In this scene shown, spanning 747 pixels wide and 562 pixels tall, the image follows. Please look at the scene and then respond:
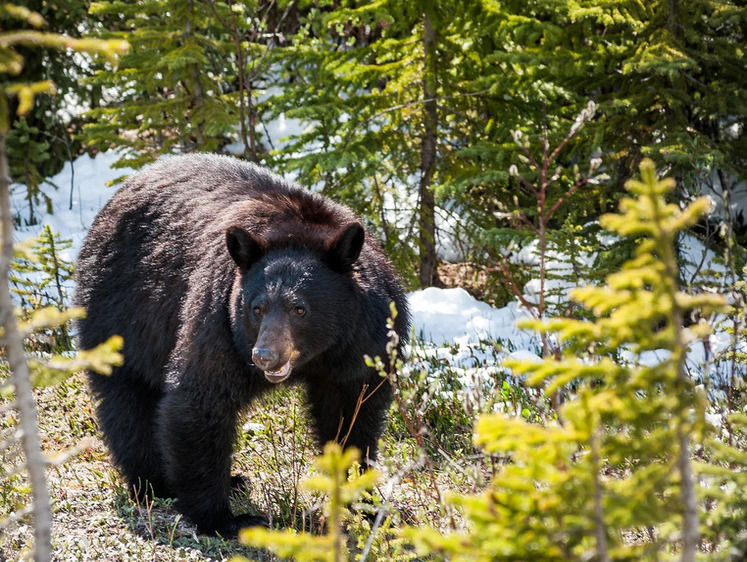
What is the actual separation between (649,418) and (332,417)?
2.84 meters

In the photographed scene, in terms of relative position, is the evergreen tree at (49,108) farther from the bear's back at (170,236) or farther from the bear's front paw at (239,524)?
the bear's front paw at (239,524)

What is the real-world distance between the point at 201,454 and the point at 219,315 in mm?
715

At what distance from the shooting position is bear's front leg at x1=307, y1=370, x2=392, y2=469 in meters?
4.20

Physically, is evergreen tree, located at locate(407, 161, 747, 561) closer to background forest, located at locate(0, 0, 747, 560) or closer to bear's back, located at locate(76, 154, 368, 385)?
background forest, located at locate(0, 0, 747, 560)

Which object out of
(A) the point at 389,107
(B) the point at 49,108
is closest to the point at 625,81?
(A) the point at 389,107

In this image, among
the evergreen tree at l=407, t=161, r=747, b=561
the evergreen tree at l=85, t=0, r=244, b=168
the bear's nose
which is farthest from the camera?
the evergreen tree at l=85, t=0, r=244, b=168

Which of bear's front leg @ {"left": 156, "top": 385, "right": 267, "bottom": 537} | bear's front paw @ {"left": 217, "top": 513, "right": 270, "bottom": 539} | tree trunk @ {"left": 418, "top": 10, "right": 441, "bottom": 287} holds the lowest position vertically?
bear's front paw @ {"left": 217, "top": 513, "right": 270, "bottom": 539}

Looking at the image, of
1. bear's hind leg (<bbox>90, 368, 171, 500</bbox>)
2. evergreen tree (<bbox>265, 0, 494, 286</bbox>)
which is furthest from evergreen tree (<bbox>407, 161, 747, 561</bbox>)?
evergreen tree (<bbox>265, 0, 494, 286</bbox>)

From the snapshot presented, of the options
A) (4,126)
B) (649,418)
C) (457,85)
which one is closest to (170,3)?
(457,85)

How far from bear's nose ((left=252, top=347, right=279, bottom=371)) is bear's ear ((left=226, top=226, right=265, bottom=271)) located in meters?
0.56

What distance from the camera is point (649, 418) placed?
5.39ft

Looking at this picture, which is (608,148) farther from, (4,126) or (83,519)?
(4,126)

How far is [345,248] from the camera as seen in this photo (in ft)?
12.9

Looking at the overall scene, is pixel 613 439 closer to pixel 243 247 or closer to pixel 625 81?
pixel 243 247
